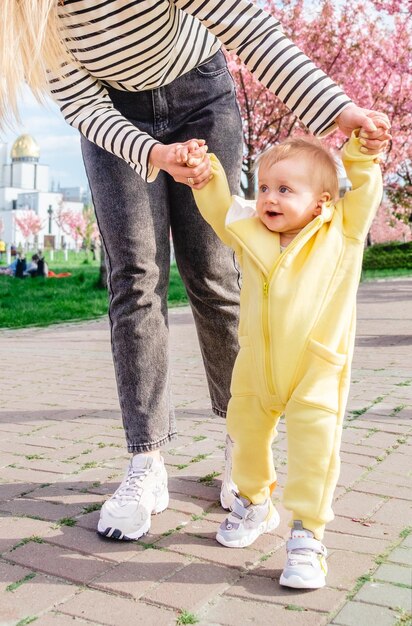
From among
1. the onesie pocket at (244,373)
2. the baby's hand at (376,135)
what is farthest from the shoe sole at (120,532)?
the baby's hand at (376,135)

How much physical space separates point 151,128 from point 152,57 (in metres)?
0.24

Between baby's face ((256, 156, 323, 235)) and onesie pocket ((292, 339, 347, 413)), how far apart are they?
360 millimetres

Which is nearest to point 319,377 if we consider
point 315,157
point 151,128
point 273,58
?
point 315,157

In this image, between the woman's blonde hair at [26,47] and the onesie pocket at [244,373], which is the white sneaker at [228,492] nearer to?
the onesie pocket at [244,373]

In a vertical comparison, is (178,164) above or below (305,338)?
above

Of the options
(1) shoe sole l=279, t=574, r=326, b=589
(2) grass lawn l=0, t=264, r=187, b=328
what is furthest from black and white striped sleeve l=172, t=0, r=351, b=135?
(2) grass lawn l=0, t=264, r=187, b=328

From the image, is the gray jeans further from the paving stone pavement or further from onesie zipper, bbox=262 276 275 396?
onesie zipper, bbox=262 276 275 396

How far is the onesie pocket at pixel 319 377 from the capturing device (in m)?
2.04

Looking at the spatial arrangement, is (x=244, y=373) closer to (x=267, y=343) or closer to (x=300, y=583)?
(x=267, y=343)

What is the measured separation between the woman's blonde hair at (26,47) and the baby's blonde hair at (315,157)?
0.74 m

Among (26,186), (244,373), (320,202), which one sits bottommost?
(244,373)

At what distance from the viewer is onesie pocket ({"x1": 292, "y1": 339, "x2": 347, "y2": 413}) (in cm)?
204

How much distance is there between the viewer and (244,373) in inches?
85.7

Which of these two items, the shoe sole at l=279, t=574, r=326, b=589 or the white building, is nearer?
the shoe sole at l=279, t=574, r=326, b=589
